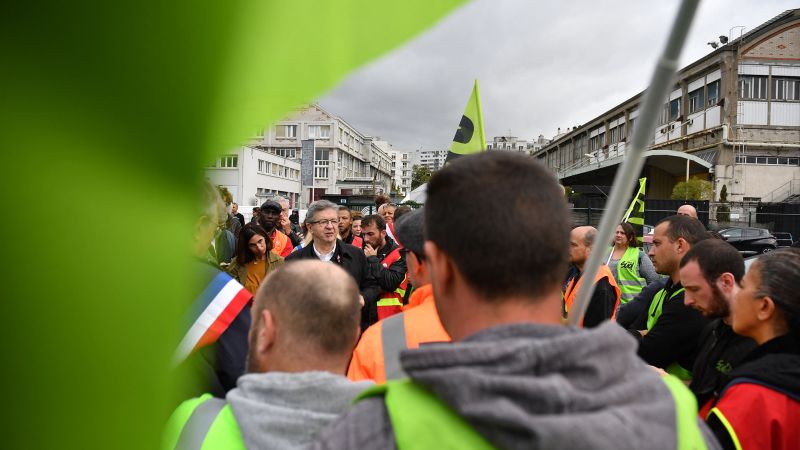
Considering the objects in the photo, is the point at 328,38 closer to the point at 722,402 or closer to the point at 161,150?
the point at 161,150

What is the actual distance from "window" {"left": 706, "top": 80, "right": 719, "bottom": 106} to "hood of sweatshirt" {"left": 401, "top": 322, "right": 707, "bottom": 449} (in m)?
38.2

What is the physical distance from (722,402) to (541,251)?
141 centimetres

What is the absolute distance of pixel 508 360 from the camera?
2.95 feet

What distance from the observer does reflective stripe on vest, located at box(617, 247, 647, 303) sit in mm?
6297

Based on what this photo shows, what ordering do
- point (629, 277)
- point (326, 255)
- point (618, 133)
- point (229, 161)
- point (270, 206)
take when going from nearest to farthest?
1. point (229, 161)
2. point (326, 255)
3. point (629, 277)
4. point (270, 206)
5. point (618, 133)

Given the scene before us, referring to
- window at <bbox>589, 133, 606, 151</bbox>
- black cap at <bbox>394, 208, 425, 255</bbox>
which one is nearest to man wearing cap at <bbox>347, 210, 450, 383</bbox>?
black cap at <bbox>394, 208, 425, 255</bbox>

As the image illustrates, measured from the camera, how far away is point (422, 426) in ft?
3.04

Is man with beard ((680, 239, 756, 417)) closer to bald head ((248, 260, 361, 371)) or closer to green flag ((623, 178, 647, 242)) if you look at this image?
bald head ((248, 260, 361, 371))

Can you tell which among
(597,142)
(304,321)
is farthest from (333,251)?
(597,142)

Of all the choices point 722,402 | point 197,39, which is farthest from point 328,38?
point 722,402

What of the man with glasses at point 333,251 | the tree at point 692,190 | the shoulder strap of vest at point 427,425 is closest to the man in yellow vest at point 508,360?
the shoulder strap of vest at point 427,425

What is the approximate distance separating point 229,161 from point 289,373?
0.71m

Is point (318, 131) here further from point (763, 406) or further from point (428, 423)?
point (763, 406)

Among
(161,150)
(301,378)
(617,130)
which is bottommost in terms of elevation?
(301,378)
